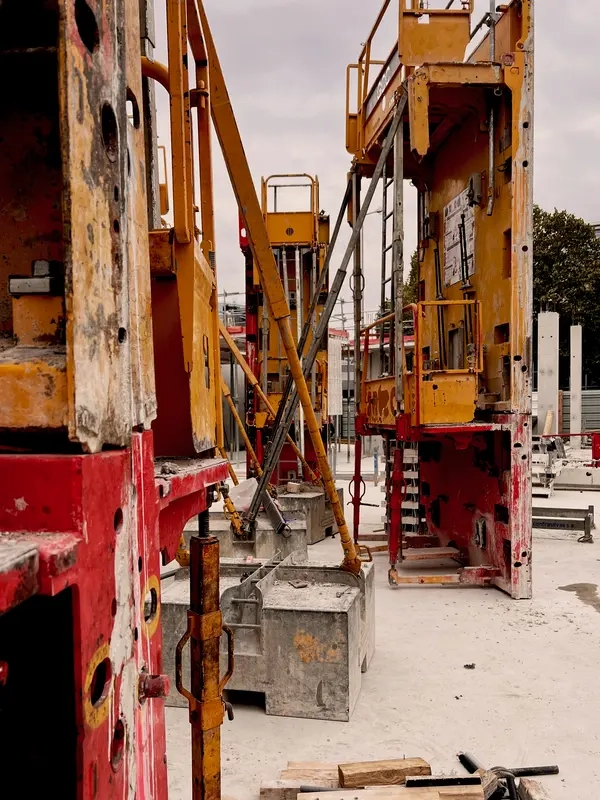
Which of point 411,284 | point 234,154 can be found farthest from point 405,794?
point 411,284

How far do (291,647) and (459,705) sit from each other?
1.11 m

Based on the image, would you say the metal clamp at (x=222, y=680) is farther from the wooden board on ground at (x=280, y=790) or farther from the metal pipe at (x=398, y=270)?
the metal pipe at (x=398, y=270)

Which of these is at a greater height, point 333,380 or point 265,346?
point 265,346

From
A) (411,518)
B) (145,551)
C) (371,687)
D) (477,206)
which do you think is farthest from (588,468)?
(145,551)

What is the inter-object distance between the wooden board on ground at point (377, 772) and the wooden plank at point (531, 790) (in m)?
0.41

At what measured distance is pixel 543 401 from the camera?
2142 centimetres

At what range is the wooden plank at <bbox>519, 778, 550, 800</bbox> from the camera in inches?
113

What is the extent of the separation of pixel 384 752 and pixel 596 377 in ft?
104

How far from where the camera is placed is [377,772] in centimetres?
306

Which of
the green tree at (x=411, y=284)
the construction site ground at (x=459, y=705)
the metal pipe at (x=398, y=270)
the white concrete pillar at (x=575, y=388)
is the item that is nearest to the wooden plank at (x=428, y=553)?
the construction site ground at (x=459, y=705)

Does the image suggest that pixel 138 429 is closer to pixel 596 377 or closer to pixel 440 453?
pixel 440 453

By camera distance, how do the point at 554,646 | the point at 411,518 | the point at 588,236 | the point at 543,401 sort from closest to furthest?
the point at 554,646 → the point at 411,518 → the point at 543,401 → the point at 588,236

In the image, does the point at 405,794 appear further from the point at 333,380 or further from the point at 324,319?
the point at 333,380

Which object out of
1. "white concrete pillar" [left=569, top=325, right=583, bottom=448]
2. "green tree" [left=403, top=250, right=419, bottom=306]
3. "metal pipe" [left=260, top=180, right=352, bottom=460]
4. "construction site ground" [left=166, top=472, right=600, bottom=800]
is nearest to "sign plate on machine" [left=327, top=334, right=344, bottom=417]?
"metal pipe" [left=260, top=180, right=352, bottom=460]
